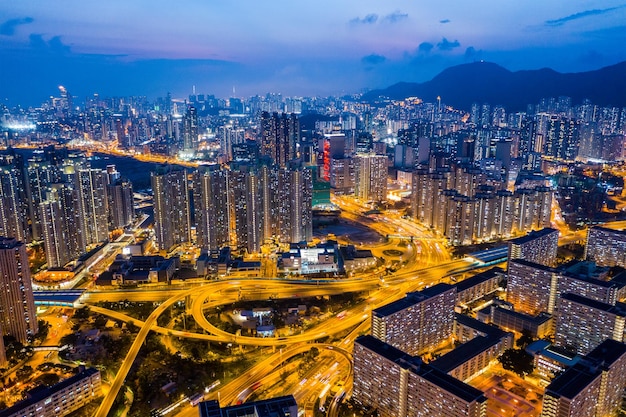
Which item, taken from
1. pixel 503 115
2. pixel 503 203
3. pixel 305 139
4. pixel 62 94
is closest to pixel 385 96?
pixel 503 115

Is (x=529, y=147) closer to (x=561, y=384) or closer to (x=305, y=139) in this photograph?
(x=305, y=139)

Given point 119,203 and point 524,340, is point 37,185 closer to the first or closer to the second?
point 119,203

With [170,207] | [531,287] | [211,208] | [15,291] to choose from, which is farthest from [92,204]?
[531,287]

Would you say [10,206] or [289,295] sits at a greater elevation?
[10,206]

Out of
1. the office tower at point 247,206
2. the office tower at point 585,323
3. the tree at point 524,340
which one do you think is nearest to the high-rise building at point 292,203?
the office tower at point 247,206

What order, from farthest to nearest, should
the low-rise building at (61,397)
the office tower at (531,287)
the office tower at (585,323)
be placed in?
the office tower at (531,287), the office tower at (585,323), the low-rise building at (61,397)

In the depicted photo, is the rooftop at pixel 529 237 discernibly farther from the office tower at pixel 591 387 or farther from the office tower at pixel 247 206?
the office tower at pixel 247 206

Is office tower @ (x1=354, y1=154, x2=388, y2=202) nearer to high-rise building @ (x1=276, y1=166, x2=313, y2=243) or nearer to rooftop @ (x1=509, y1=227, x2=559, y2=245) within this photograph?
high-rise building @ (x1=276, y1=166, x2=313, y2=243)
